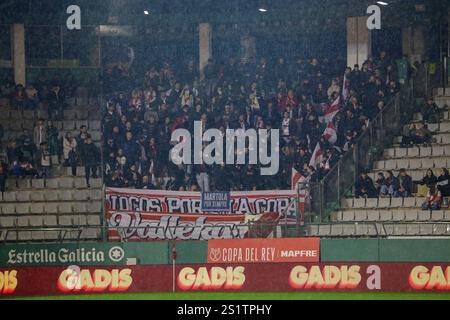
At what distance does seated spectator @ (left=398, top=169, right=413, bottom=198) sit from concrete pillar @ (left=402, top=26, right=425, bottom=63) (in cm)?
492

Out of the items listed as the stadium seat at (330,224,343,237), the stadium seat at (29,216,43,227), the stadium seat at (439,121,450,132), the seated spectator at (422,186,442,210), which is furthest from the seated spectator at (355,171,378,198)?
the stadium seat at (29,216,43,227)

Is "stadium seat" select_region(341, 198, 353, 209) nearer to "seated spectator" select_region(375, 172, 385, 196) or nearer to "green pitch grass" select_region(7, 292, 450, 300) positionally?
A: "seated spectator" select_region(375, 172, 385, 196)

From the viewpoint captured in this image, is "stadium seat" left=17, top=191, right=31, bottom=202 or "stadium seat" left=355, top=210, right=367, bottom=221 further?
"stadium seat" left=17, top=191, right=31, bottom=202

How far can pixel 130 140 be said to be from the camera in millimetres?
27375

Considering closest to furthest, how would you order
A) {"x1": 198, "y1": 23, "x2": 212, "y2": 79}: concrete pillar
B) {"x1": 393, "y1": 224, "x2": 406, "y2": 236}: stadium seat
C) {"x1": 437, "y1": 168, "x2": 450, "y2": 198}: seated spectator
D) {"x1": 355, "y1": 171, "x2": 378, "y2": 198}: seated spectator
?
{"x1": 393, "y1": 224, "x2": 406, "y2": 236}: stadium seat < {"x1": 437, "y1": 168, "x2": 450, "y2": 198}: seated spectator < {"x1": 355, "y1": 171, "x2": 378, "y2": 198}: seated spectator < {"x1": 198, "y1": 23, "x2": 212, "y2": 79}: concrete pillar

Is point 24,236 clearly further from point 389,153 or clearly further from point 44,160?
point 389,153

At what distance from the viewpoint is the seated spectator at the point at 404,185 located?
25.4m

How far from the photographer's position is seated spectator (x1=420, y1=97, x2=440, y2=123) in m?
27.1

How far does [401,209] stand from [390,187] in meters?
0.56

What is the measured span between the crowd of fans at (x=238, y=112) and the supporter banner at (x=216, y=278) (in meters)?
3.34

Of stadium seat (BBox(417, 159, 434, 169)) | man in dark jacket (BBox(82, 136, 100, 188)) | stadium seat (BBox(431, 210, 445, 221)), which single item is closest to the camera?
stadium seat (BBox(431, 210, 445, 221))

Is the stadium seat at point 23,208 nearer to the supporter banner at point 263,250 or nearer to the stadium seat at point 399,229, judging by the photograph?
the supporter banner at point 263,250

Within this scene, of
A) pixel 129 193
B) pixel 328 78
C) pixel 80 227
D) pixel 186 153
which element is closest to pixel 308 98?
pixel 328 78

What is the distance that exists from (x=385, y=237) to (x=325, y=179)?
8.75 ft
